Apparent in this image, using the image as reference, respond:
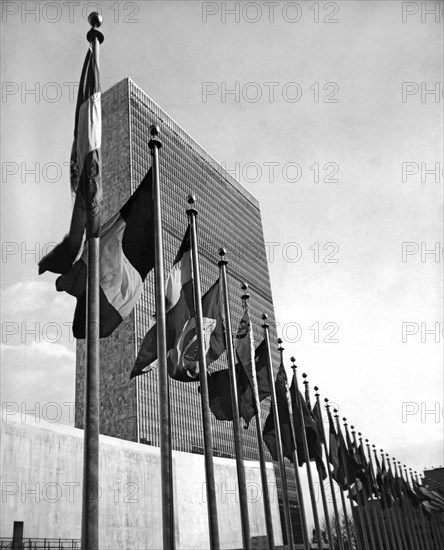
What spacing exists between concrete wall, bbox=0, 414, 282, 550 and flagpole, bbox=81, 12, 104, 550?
77.3ft

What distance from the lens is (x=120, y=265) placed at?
1231 centimetres

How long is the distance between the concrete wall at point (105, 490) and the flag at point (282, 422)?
14813 millimetres

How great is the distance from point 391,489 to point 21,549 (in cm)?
3769

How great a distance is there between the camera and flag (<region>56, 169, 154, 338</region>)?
11.7 meters

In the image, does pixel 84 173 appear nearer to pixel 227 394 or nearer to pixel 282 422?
pixel 227 394

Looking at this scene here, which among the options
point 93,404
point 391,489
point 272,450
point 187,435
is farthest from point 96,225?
point 187,435

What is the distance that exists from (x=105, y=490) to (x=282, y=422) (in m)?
18.4

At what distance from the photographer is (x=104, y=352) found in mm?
109625

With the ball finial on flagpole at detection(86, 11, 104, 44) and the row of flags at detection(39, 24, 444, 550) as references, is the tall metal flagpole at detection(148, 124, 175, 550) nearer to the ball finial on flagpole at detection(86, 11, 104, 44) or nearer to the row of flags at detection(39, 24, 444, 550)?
the row of flags at detection(39, 24, 444, 550)

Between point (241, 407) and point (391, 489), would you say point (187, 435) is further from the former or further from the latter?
point (241, 407)

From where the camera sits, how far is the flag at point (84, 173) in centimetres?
1058

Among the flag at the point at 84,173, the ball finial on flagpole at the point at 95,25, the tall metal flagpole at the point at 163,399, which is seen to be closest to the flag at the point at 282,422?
the tall metal flagpole at the point at 163,399

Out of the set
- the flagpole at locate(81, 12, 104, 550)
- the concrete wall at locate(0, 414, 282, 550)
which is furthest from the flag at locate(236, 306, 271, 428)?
the concrete wall at locate(0, 414, 282, 550)

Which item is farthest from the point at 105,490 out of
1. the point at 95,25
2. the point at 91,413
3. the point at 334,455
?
the point at 95,25
